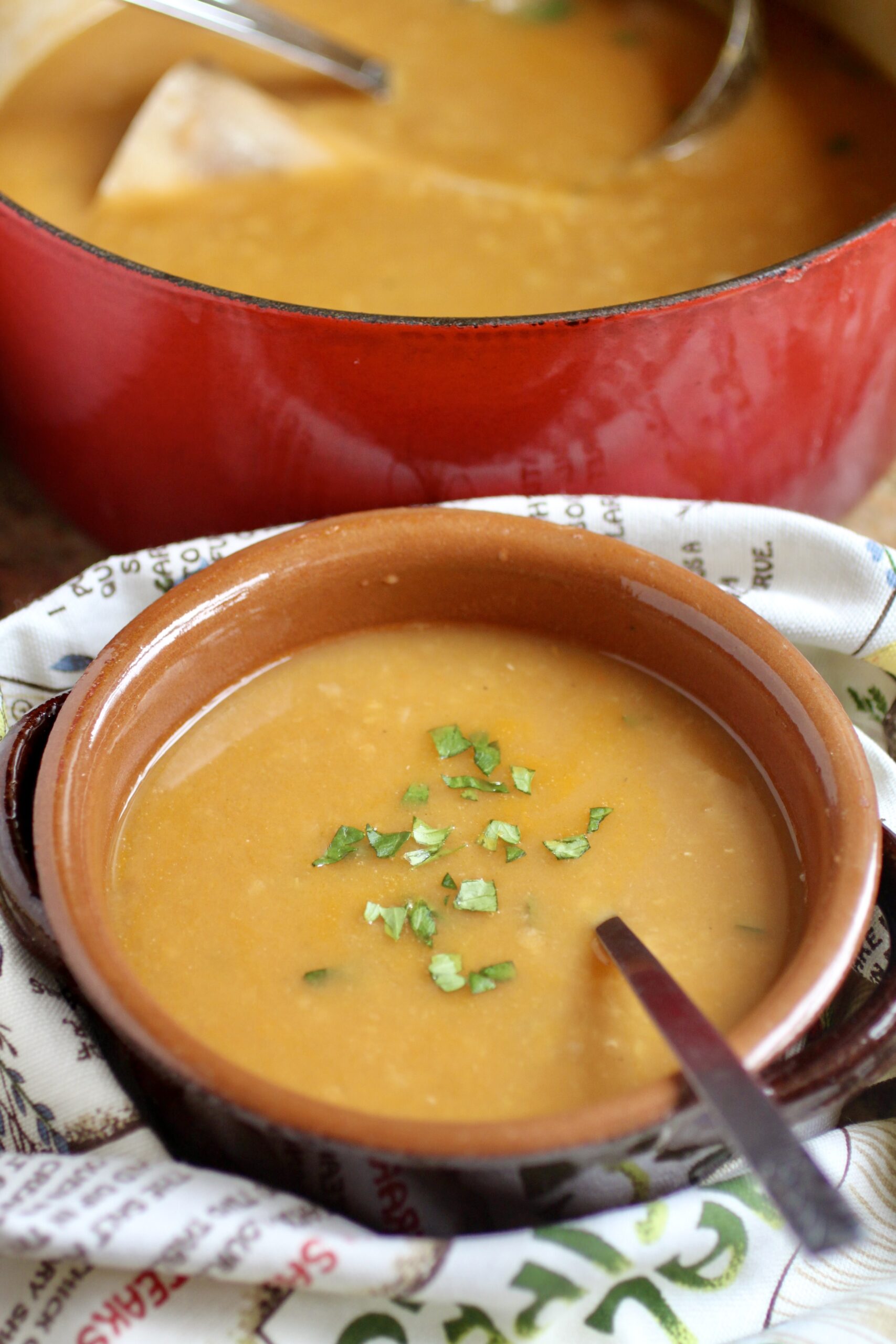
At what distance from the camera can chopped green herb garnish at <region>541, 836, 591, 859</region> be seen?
3.44 feet

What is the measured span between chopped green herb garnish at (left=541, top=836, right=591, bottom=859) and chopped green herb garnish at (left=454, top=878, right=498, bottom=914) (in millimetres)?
56

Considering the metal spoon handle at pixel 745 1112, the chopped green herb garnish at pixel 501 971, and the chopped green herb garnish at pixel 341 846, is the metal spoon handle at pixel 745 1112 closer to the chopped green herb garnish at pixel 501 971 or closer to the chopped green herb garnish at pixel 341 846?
the chopped green herb garnish at pixel 501 971

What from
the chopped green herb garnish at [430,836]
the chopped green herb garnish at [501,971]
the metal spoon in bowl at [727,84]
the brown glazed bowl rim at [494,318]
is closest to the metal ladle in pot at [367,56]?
the metal spoon in bowl at [727,84]

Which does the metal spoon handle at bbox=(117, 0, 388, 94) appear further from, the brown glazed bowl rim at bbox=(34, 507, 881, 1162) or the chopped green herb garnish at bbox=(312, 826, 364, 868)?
the chopped green herb garnish at bbox=(312, 826, 364, 868)

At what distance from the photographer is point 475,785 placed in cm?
110

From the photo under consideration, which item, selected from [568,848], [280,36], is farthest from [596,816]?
[280,36]

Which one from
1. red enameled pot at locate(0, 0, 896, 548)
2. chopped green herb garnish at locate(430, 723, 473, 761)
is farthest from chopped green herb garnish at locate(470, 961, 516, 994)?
red enameled pot at locate(0, 0, 896, 548)

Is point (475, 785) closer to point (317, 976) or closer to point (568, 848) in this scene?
point (568, 848)

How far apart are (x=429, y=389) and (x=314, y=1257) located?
691 mm

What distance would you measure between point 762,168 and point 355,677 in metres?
1.06

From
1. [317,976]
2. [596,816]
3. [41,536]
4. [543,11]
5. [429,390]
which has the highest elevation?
[543,11]

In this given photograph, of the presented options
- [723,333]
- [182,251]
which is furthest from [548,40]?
[723,333]

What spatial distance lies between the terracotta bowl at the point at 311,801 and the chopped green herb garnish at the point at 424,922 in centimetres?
18

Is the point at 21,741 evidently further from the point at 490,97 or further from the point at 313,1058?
the point at 490,97
